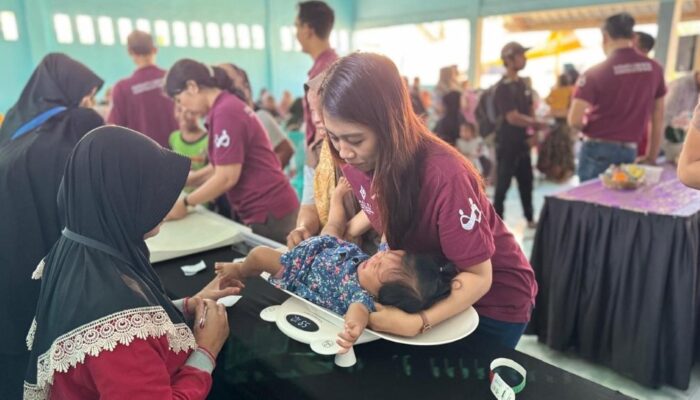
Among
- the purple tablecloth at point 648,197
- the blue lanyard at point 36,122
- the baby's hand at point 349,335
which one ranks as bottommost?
the purple tablecloth at point 648,197

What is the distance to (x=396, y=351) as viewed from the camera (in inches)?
40.5

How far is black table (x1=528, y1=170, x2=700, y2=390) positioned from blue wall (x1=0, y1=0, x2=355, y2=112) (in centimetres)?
679

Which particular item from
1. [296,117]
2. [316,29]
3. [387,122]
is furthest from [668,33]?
[387,122]

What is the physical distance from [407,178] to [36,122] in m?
1.32

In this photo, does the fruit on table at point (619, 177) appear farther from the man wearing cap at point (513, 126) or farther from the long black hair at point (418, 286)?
the long black hair at point (418, 286)

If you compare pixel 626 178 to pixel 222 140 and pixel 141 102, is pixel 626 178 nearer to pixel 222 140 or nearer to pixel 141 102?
pixel 222 140

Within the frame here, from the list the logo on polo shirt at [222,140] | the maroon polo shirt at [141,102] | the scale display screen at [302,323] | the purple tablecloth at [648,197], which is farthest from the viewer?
the maroon polo shirt at [141,102]

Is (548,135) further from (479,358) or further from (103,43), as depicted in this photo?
(103,43)

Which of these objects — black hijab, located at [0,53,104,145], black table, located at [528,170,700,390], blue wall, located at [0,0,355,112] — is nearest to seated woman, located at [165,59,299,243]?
black hijab, located at [0,53,104,145]

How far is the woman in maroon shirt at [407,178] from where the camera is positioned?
3.22 ft

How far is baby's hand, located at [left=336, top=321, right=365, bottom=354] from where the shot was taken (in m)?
0.93

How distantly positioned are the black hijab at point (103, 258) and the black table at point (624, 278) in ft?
6.54

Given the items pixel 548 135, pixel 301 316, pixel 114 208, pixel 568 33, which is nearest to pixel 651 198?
pixel 301 316

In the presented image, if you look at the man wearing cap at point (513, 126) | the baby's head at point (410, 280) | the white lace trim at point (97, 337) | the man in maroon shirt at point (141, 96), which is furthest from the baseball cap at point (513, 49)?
the white lace trim at point (97, 337)
